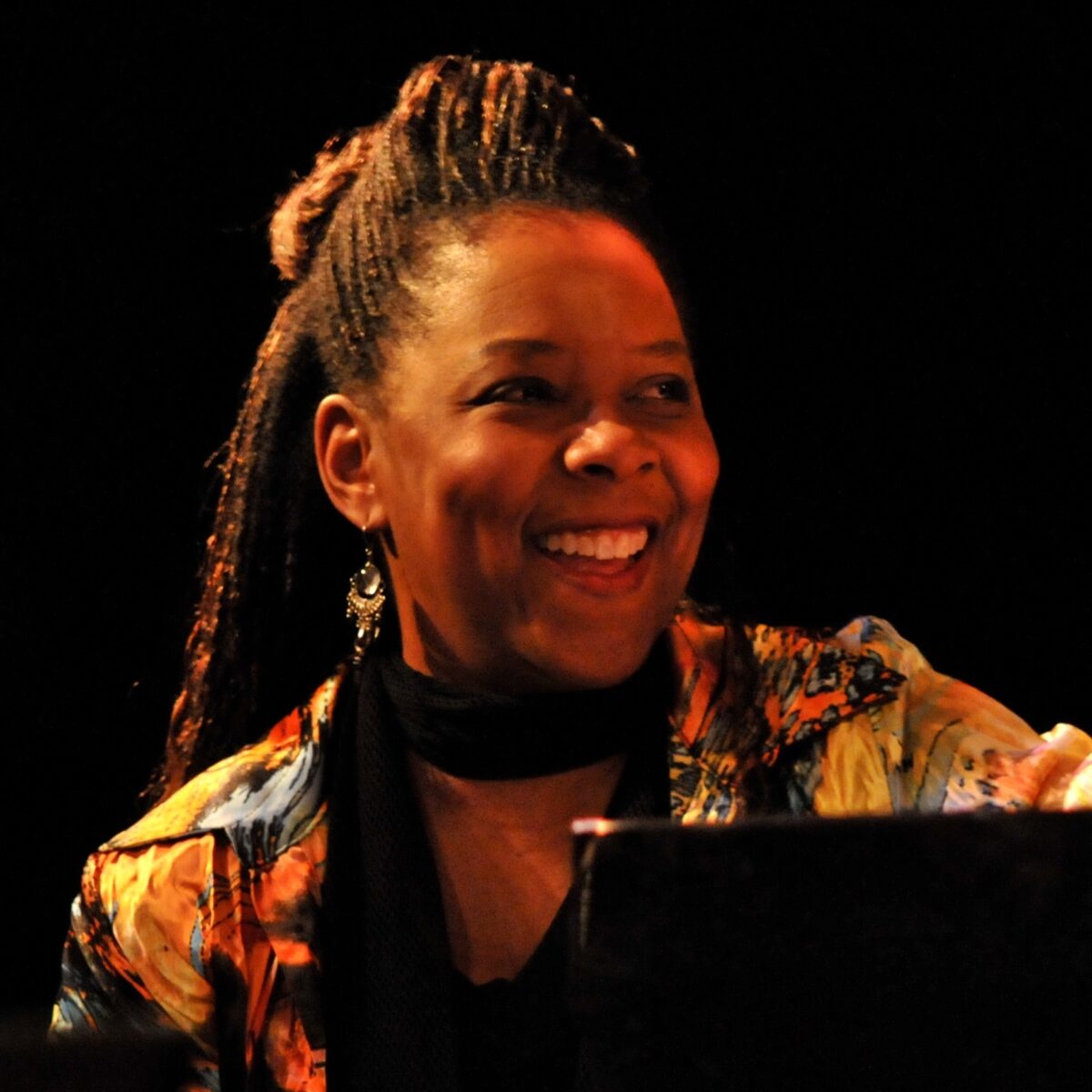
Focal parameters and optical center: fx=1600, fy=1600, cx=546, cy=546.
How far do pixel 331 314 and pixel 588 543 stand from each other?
0.41 m

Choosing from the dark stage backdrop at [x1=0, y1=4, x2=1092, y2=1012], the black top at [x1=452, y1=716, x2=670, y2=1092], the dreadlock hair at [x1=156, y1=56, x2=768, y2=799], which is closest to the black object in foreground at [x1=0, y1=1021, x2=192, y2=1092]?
the black top at [x1=452, y1=716, x2=670, y2=1092]

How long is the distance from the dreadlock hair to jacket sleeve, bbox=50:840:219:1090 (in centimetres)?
21

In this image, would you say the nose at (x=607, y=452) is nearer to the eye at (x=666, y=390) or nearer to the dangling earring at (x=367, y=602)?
the eye at (x=666, y=390)

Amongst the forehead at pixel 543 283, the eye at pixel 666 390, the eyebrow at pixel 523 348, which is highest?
the forehead at pixel 543 283

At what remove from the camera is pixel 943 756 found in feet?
4.44

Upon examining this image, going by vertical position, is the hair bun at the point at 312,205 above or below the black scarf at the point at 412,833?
above

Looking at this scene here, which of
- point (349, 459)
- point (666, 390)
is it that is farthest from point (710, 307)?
point (349, 459)

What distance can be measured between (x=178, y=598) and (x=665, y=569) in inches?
27.1

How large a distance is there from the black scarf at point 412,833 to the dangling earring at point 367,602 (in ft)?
0.24

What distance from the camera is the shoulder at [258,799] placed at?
1.46 meters

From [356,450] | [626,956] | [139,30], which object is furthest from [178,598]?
[626,956]

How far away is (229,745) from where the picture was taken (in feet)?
5.49

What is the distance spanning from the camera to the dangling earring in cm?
158

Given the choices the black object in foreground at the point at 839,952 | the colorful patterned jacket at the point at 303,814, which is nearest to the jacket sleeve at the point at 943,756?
the colorful patterned jacket at the point at 303,814
